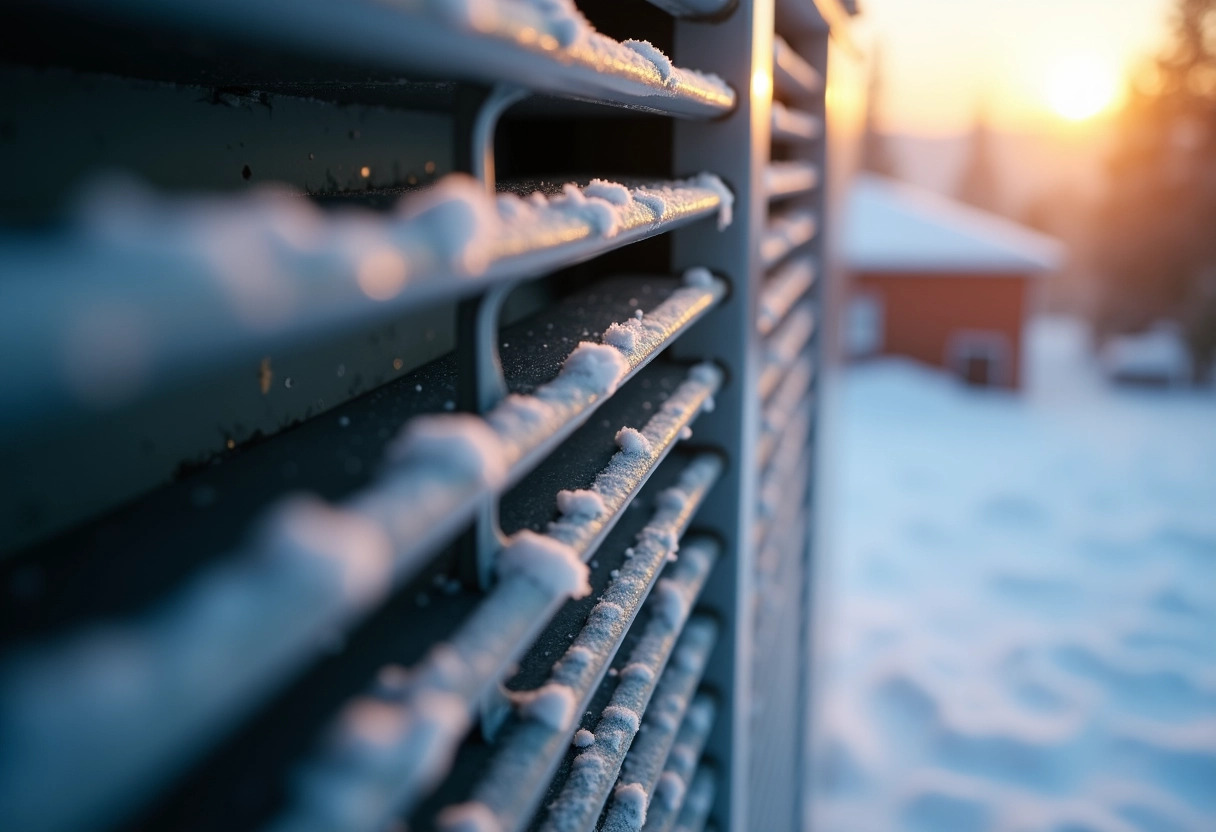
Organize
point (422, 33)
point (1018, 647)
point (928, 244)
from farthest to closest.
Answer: point (928, 244)
point (1018, 647)
point (422, 33)

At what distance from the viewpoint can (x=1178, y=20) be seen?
60.2 feet

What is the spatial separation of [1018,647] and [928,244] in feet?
40.1

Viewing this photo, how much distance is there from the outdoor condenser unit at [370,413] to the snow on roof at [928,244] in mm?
14026

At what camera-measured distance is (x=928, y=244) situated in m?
15.7

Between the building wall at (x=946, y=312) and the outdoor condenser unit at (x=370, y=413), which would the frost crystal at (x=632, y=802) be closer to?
the outdoor condenser unit at (x=370, y=413)

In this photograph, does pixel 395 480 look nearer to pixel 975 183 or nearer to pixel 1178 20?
pixel 1178 20

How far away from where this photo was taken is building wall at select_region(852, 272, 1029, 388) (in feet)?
49.9

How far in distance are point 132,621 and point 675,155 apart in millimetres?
1450

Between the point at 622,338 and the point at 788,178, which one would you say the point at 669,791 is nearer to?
the point at 622,338

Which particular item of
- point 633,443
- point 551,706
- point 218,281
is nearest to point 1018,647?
point 633,443

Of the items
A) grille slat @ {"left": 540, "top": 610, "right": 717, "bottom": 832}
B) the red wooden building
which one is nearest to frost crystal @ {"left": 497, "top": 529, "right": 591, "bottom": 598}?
grille slat @ {"left": 540, "top": 610, "right": 717, "bottom": 832}

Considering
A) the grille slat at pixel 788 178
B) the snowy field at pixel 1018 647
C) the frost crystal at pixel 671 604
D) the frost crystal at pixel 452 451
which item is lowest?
the snowy field at pixel 1018 647

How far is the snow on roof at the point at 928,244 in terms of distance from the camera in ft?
49.4

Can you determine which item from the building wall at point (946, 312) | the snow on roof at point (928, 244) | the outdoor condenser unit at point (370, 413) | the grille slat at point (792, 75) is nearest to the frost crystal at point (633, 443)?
the outdoor condenser unit at point (370, 413)
